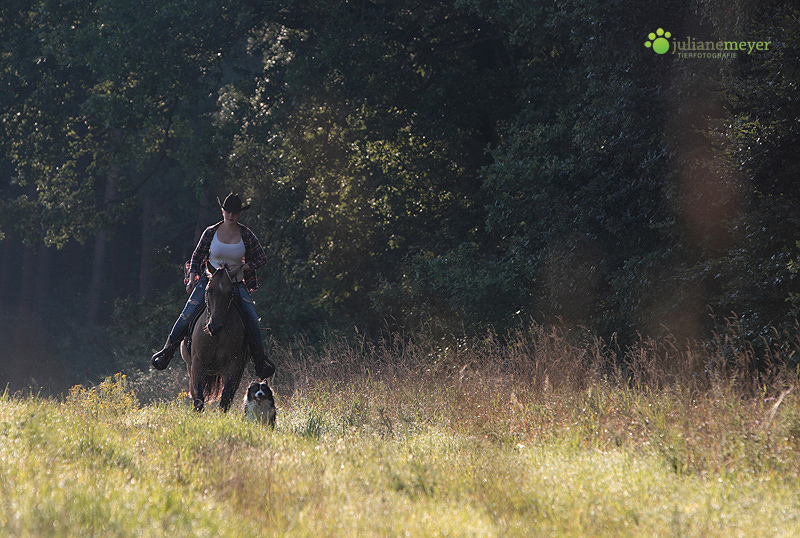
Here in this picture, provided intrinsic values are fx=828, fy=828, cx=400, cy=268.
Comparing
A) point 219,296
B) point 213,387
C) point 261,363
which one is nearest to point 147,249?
point 213,387

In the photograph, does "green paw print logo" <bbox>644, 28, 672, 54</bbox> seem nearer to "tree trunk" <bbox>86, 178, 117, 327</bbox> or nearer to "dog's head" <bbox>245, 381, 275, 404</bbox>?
"dog's head" <bbox>245, 381, 275, 404</bbox>

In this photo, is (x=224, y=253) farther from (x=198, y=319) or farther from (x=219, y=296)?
(x=198, y=319)

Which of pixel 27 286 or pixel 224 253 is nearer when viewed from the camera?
pixel 224 253

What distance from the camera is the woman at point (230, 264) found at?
9945 mm

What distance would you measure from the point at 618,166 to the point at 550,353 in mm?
6382

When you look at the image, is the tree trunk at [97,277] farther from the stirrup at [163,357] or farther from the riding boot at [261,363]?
the riding boot at [261,363]

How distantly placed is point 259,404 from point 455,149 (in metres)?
12.3

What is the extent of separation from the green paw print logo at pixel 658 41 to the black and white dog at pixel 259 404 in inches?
367

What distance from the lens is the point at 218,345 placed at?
1004 centimetres

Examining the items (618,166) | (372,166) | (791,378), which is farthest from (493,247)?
(791,378)

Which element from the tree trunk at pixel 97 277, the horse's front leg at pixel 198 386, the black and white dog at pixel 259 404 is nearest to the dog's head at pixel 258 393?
the black and white dog at pixel 259 404

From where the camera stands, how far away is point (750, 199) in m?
12.3

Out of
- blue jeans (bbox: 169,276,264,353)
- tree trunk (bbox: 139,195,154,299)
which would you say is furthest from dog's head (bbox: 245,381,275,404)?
tree trunk (bbox: 139,195,154,299)

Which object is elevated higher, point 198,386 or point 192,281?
point 192,281
